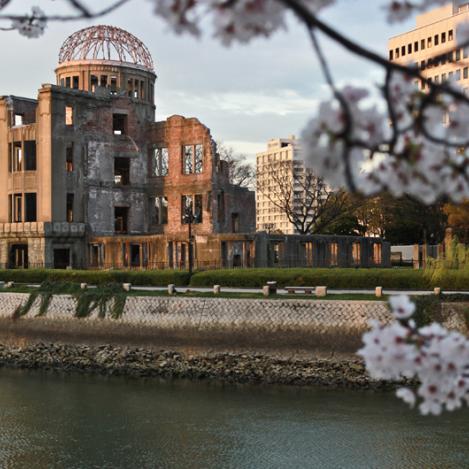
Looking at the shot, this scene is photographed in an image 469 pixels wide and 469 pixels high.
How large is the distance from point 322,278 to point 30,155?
23.5 m

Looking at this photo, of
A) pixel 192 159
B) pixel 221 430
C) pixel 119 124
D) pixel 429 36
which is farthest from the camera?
pixel 429 36

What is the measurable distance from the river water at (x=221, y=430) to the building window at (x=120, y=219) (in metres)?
26.4

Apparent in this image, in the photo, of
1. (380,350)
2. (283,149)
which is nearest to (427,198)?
(380,350)

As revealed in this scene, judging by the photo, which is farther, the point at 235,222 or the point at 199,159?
the point at 199,159

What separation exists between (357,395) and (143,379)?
25.1ft

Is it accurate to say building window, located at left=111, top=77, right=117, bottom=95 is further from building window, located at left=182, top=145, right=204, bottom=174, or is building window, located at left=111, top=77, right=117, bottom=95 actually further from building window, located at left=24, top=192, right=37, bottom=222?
building window, located at left=24, top=192, right=37, bottom=222

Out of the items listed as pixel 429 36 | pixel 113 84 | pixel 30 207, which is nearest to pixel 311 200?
pixel 113 84

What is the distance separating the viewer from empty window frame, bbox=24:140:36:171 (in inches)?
1820

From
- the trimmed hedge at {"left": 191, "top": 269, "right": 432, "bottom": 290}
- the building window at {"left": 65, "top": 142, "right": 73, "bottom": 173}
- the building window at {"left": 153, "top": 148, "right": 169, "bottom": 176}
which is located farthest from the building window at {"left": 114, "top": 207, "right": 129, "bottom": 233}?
the trimmed hedge at {"left": 191, "top": 269, "right": 432, "bottom": 290}

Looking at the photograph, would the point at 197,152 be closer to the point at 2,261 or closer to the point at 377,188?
the point at 2,261

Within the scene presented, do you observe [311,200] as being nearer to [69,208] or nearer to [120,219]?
[120,219]

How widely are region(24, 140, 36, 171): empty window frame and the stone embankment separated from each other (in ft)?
58.5

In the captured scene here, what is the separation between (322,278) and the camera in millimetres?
30891

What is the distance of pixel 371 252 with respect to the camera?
52.3m
